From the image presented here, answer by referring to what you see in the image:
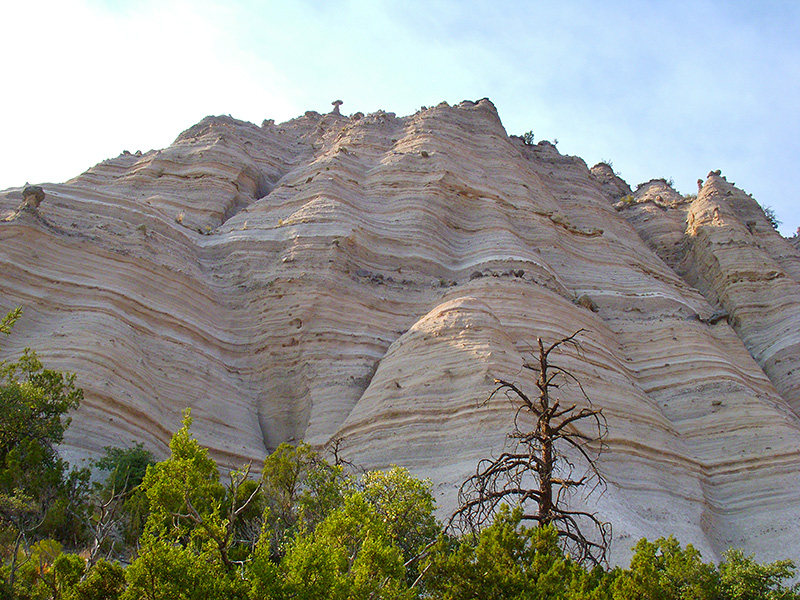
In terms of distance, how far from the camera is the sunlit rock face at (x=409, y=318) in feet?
47.4

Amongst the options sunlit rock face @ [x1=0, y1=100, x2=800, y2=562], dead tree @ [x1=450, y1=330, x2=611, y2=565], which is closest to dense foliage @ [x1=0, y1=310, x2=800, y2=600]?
dead tree @ [x1=450, y1=330, x2=611, y2=565]

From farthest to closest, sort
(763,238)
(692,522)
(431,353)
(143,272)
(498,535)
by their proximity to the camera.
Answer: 1. (763,238)
2. (143,272)
3. (431,353)
4. (692,522)
5. (498,535)

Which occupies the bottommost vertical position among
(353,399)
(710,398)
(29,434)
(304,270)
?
(29,434)

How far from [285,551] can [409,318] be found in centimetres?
1275

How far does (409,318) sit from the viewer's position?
2078cm

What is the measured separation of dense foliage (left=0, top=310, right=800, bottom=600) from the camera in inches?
253

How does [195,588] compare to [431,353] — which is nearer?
[195,588]

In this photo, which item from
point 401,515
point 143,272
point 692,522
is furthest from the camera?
point 143,272

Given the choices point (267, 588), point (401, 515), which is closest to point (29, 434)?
point (401, 515)

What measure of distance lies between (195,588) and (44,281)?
1359 centimetres

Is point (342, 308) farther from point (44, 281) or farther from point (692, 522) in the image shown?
point (692, 522)

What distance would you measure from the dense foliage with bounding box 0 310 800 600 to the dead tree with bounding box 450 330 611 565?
1.37 feet

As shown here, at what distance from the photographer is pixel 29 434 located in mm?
11859

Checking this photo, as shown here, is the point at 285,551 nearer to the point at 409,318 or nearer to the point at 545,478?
the point at 545,478
